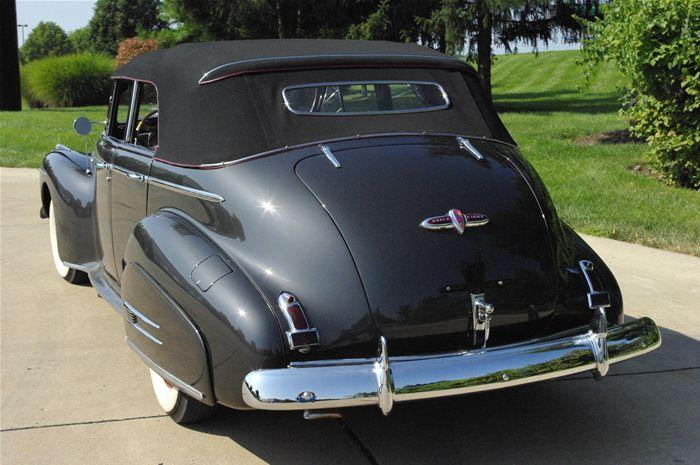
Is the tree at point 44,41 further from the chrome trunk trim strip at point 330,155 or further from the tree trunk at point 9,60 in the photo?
the chrome trunk trim strip at point 330,155

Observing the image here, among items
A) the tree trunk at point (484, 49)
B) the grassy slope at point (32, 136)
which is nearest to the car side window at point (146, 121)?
the grassy slope at point (32, 136)

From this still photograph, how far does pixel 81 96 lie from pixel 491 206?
24.2 m

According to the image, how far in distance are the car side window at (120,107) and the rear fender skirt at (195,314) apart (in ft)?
5.05

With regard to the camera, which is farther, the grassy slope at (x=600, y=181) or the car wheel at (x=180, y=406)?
the grassy slope at (x=600, y=181)

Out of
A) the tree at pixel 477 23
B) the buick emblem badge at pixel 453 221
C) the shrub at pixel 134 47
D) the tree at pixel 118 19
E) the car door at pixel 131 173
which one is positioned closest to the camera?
the buick emblem badge at pixel 453 221

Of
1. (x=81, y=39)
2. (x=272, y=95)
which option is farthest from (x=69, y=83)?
(x=81, y=39)

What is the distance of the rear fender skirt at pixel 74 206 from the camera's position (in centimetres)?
500

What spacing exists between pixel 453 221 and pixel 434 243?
121 millimetres

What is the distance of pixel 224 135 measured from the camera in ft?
11.8

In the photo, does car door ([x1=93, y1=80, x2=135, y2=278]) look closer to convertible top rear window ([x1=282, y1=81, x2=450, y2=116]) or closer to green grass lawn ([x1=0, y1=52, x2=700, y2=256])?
convertible top rear window ([x1=282, y1=81, x2=450, y2=116])

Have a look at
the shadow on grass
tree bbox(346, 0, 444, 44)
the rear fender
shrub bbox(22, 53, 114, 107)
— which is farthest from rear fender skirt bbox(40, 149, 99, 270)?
shrub bbox(22, 53, 114, 107)

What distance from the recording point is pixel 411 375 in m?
2.88

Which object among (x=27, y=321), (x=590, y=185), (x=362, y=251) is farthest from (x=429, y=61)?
(x=590, y=185)

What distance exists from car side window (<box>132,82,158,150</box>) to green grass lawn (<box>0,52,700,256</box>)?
4.03 meters
